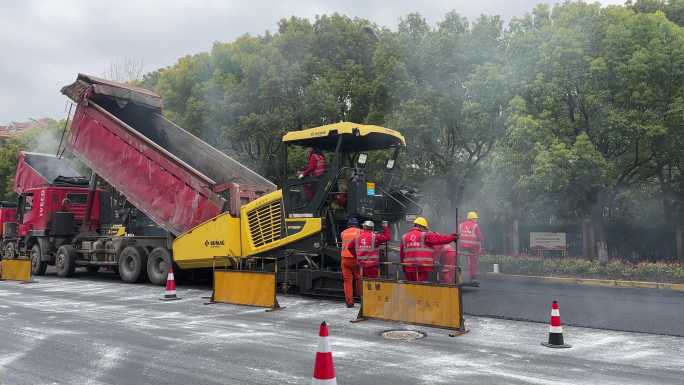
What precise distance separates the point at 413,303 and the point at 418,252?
44.7 inches

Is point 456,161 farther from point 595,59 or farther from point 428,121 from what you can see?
point 595,59

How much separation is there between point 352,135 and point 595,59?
330 inches

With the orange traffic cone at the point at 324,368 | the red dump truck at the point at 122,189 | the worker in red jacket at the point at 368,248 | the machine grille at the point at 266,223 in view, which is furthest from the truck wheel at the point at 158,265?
the orange traffic cone at the point at 324,368

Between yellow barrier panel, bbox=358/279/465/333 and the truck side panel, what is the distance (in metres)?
4.59

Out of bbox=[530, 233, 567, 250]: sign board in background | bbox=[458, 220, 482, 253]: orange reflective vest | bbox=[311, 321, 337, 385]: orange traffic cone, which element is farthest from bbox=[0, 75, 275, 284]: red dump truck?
bbox=[530, 233, 567, 250]: sign board in background

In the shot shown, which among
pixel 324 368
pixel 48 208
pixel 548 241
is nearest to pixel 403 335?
pixel 324 368

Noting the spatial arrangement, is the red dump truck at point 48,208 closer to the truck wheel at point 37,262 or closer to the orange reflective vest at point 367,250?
the truck wheel at point 37,262

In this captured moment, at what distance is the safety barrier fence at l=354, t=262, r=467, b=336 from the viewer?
729 centimetres

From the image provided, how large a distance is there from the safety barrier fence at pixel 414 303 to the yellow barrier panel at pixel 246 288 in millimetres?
1933

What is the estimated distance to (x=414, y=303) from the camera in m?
7.70

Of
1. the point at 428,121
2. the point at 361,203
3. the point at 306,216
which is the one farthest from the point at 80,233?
the point at 428,121

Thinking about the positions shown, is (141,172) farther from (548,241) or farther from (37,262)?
(548,241)

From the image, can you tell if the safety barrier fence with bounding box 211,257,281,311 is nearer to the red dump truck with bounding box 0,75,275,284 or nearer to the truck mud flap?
the red dump truck with bounding box 0,75,275,284

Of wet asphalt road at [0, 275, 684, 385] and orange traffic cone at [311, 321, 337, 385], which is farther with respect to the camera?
wet asphalt road at [0, 275, 684, 385]
